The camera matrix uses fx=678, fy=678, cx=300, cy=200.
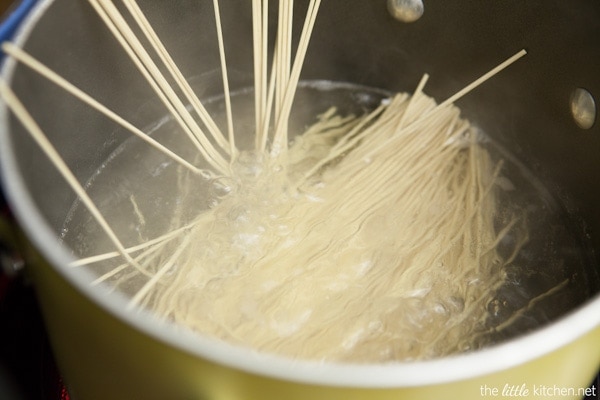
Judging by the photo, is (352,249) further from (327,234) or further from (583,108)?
(583,108)

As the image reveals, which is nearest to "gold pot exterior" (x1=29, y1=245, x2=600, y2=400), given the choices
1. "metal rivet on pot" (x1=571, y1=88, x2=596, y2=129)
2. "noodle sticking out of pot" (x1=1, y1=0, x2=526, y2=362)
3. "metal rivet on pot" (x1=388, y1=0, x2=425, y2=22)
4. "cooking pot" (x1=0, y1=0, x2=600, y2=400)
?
"cooking pot" (x1=0, y1=0, x2=600, y2=400)

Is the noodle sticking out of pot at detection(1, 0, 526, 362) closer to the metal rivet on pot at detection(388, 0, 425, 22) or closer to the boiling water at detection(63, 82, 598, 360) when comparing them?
the boiling water at detection(63, 82, 598, 360)

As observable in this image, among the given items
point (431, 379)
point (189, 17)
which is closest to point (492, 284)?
point (431, 379)

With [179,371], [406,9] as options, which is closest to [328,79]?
[406,9]

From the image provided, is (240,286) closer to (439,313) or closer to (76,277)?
(439,313)

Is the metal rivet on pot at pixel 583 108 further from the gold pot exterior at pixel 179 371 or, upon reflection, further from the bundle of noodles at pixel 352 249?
the gold pot exterior at pixel 179 371
